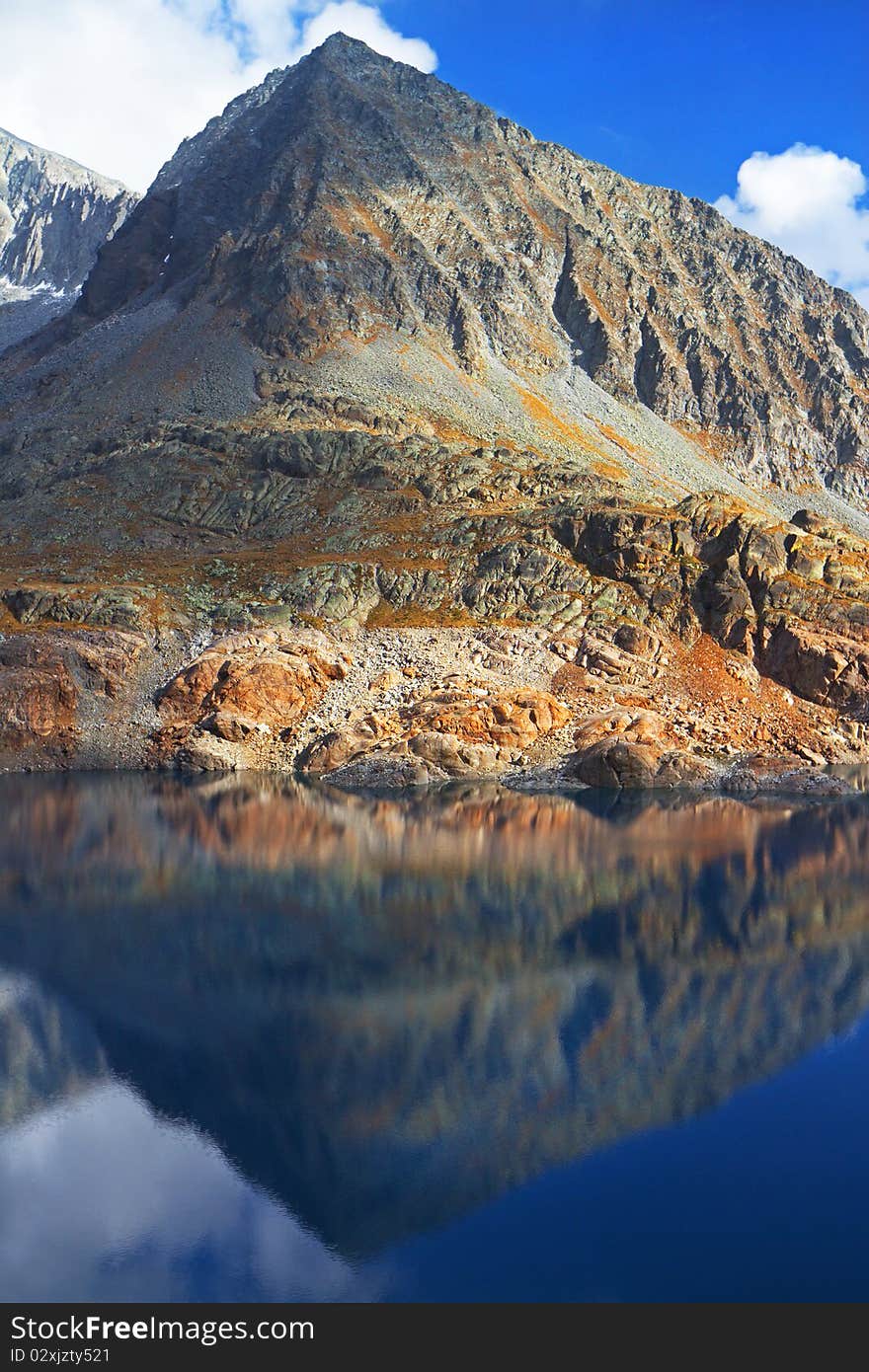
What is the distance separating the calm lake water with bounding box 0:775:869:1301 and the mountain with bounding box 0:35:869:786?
97.6ft

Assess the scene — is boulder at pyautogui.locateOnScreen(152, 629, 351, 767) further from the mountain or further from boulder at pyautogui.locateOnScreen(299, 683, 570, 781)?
boulder at pyautogui.locateOnScreen(299, 683, 570, 781)

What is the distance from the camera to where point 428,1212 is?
2009 cm

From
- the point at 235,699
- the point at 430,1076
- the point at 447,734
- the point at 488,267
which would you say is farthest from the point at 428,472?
the point at 430,1076

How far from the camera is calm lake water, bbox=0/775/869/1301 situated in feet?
61.3

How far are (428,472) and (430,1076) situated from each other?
94.0 meters

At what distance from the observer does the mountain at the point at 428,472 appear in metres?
79.1

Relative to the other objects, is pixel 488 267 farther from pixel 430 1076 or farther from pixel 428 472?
pixel 430 1076

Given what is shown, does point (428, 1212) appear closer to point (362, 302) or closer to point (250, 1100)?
point (250, 1100)

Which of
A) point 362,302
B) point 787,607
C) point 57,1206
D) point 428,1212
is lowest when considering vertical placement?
point 57,1206

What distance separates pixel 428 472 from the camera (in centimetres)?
11406

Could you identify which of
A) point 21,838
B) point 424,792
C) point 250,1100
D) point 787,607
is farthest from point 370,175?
point 250,1100

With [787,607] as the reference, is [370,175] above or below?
above

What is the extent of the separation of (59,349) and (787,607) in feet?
410

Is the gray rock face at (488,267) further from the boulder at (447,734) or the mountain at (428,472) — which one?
the boulder at (447,734)
